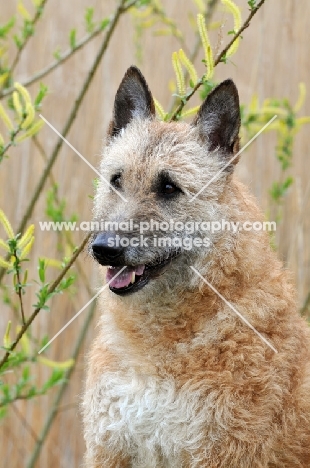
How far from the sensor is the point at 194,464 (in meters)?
2.28

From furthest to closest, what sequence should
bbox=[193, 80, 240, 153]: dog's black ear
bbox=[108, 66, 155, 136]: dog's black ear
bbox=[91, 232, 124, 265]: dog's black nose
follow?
bbox=[108, 66, 155, 136]: dog's black ear, bbox=[193, 80, 240, 153]: dog's black ear, bbox=[91, 232, 124, 265]: dog's black nose

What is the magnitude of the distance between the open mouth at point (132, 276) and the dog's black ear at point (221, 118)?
493 mm

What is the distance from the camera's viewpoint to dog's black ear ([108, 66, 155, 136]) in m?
2.78

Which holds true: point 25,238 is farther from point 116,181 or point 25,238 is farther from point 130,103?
point 130,103

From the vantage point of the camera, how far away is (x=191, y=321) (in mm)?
2404

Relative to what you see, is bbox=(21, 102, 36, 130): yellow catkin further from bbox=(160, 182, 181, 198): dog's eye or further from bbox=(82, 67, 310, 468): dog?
bbox=(160, 182, 181, 198): dog's eye

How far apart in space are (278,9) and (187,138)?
2650 millimetres

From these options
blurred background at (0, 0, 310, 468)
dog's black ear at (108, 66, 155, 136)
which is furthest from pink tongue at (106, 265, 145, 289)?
blurred background at (0, 0, 310, 468)

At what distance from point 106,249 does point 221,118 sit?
0.73m

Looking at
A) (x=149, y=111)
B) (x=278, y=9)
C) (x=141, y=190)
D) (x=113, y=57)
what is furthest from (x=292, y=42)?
(x=141, y=190)

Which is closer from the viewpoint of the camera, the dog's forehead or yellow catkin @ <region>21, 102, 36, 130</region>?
yellow catkin @ <region>21, 102, 36, 130</region>

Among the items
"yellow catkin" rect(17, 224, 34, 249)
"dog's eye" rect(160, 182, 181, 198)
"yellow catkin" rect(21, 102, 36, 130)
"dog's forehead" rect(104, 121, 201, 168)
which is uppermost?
"yellow catkin" rect(21, 102, 36, 130)

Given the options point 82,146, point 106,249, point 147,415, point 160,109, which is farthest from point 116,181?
point 82,146

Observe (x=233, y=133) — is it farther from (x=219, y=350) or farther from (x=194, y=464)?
(x=194, y=464)
